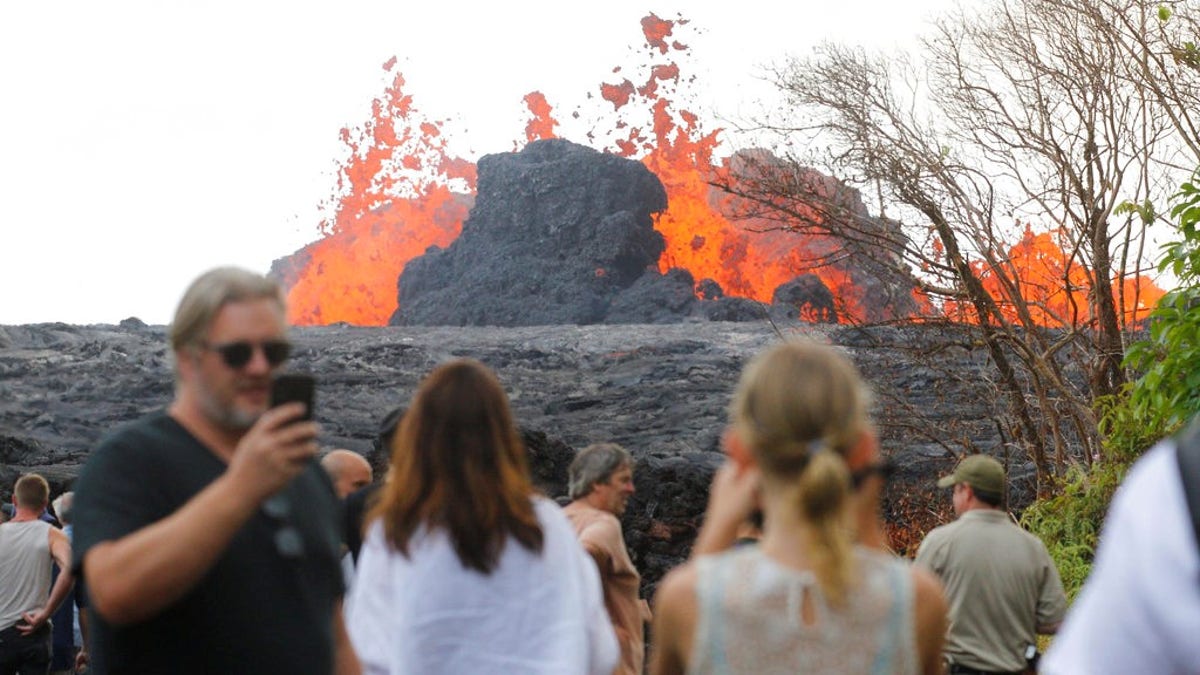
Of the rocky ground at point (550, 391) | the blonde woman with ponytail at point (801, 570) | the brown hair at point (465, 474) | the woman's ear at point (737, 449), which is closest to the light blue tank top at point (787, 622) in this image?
the blonde woman with ponytail at point (801, 570)

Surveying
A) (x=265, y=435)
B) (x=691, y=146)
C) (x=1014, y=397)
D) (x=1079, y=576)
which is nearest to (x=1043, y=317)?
(x=1014, y=397)

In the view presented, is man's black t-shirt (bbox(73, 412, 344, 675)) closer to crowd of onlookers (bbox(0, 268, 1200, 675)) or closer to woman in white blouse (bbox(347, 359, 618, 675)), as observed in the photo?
crowd of onlookers (bbox(0, 268, 1200, 675))

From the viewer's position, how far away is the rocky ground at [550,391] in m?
19.3

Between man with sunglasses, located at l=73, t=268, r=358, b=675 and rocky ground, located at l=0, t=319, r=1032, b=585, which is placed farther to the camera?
rocky ground, located at l=0, t=319, r=1032, b=585

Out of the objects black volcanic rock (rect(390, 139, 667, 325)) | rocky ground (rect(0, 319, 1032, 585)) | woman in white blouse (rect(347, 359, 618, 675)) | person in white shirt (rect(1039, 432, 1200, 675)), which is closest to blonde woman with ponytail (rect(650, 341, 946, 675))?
person in white shirt (rect(1039, 432, 1200, 675))

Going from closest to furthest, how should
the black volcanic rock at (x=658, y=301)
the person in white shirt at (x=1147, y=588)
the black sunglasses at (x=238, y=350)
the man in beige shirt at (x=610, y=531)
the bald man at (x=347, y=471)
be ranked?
the person in white shirt at (x=1147, y=588)
the black sunglasses at (x=238, y=350)
the man in beige shirt at (x=610, y=531)
the bald man at (x=347, y=471)
the black volcanic rock at (x=658, y=301)

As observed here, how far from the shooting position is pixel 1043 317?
15.2 m

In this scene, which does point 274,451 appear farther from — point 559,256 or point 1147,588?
point 559,256

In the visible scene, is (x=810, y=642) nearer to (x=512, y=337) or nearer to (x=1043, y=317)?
(x=1043, y=317)

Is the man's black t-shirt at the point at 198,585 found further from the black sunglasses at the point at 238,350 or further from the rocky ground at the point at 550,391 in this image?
the rocky ground at the point at 550,391

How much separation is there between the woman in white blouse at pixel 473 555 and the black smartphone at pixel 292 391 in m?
0.86

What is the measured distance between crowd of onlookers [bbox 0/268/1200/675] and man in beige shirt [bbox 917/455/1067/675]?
3.07 metres

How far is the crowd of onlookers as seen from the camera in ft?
8.24

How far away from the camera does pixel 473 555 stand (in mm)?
3607
